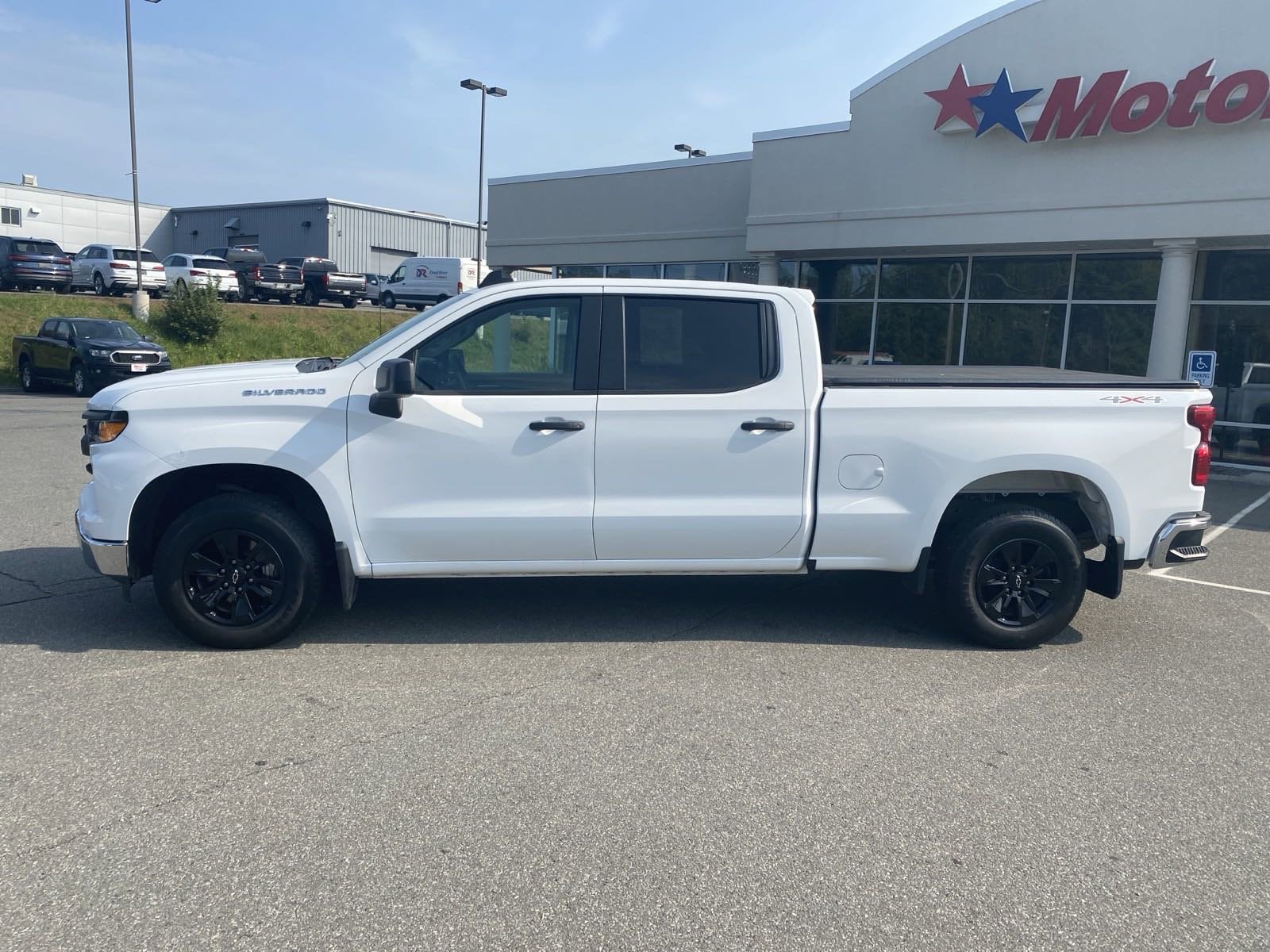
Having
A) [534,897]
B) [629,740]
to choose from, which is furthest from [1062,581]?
[534,897]

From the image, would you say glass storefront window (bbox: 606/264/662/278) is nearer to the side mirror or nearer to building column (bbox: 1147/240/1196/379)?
building column (bbox: 1147/240/1196/379)

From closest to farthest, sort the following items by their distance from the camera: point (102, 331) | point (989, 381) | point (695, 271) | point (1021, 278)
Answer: point (989, 381) → point (1021, 278) → point (695, 271) → point (102, 331)

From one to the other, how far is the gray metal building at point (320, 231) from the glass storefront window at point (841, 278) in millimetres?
40593

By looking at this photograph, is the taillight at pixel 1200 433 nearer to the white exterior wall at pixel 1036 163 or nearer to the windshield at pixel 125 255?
the white exterior wall at pixel 1036 163

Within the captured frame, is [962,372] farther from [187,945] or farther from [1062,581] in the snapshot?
[187,945]

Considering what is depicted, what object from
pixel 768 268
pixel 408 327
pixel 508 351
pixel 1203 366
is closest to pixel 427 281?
pixel 768 268

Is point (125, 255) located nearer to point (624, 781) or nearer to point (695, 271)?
point (695, 271)

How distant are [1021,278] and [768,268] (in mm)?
4326

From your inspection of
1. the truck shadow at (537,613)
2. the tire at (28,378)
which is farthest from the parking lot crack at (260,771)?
the tire at (28,378)

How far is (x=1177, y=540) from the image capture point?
5914 millimetres

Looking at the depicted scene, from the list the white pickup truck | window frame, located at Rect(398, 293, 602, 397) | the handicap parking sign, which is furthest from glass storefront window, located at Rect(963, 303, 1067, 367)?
window frame, located at Rect(398, 293, 602, 397)

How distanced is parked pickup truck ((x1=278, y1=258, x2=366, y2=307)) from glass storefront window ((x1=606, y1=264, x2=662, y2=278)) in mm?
18106

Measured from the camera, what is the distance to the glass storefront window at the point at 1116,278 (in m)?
16.0

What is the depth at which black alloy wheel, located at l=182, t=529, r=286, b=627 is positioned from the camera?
5.47 meters
